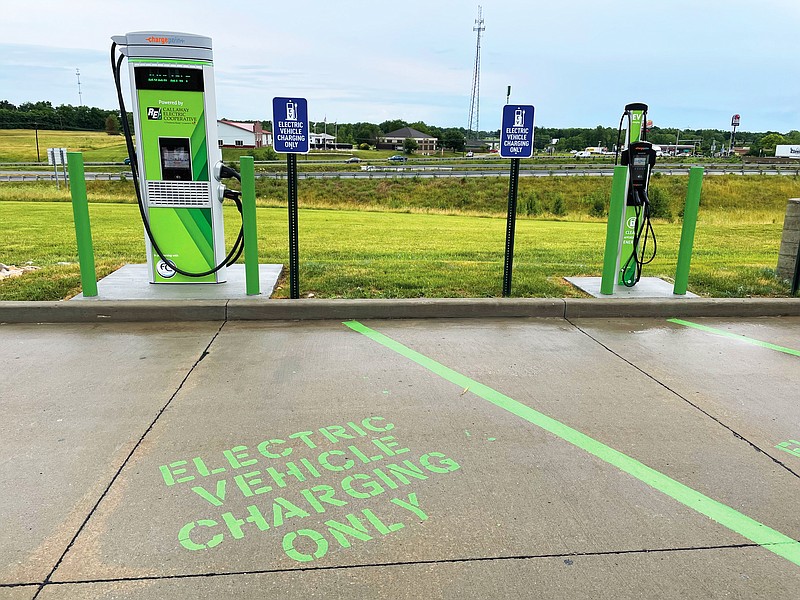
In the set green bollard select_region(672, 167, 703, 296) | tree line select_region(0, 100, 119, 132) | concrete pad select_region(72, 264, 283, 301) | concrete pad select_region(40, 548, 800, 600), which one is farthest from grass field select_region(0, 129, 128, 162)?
concrete pad select_region(40, 548, 800, 600)

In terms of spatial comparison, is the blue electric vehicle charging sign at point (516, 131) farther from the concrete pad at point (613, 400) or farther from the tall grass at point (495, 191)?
the tall grass at point (495, 191)

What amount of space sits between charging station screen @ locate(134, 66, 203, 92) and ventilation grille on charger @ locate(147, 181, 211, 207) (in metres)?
0.99

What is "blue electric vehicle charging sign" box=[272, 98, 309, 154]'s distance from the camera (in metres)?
5.84

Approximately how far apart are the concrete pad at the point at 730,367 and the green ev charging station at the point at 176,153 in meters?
4.24

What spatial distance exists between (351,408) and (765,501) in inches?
94.6

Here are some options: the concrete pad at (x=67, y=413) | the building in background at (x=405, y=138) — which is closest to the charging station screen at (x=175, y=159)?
the concrete pad at (x=67, y=413)

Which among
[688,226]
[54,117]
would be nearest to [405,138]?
[54,117]

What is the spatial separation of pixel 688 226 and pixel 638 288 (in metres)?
0.92

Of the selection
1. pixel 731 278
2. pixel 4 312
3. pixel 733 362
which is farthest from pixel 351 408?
pixel 731 278

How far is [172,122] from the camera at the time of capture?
6.35 metres

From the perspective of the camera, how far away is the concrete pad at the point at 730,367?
3.89m

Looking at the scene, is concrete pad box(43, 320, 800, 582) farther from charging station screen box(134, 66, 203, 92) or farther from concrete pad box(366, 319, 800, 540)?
charging station screen box(134, 66, 203, 92)

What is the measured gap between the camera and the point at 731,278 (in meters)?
7.71

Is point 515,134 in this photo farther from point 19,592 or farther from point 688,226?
point 19,592
